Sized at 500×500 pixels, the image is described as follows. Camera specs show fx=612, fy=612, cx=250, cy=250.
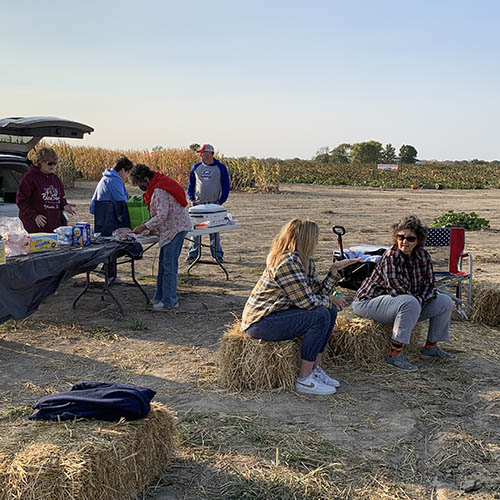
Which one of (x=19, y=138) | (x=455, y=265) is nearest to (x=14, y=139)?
(x=19, y=138)

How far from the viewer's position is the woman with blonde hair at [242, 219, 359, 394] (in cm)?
451

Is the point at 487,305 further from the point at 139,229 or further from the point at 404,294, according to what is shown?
the point at 139,229

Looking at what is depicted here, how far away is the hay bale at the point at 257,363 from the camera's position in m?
4.62

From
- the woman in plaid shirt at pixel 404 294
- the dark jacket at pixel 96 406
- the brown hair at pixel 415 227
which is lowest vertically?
the dark jacket at pixel 96 406

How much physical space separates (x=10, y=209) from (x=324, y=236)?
22.6ft

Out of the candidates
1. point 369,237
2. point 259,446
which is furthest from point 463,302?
point 369,237

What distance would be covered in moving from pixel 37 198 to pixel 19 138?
129 cm

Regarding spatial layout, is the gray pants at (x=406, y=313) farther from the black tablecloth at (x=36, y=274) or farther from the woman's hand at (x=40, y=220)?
the woman's hand at (x=40, y=220)

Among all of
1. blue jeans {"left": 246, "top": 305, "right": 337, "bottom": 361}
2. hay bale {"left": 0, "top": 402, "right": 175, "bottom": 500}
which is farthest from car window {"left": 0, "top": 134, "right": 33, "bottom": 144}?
hay bale {"left": 0, "top": 402, "right": 175, "bottom": 500}

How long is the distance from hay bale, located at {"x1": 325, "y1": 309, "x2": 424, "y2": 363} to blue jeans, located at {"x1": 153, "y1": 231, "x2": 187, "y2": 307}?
2.35 m

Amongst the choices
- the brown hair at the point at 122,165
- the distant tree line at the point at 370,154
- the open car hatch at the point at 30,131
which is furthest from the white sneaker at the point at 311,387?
the distant tree line at the point at 370,154

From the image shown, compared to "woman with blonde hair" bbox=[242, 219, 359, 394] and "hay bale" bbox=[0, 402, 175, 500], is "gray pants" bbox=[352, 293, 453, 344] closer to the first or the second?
"woman with blonde hair" bbox=[242, 219, 359, 394]

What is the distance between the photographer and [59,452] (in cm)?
272

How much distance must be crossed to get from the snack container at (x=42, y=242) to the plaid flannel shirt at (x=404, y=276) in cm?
314
